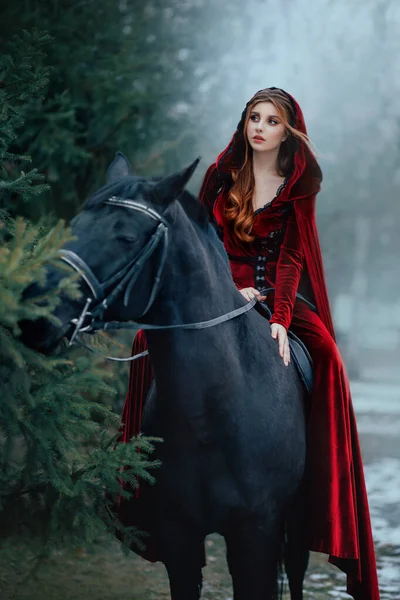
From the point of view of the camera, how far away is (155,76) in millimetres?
6145

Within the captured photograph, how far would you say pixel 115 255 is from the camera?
252 cm

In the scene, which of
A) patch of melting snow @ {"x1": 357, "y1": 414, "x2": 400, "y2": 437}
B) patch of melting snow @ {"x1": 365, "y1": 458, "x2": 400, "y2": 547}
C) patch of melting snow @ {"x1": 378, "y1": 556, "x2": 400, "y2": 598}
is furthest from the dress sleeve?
patch of melting snow @ {"x1": 357, "y1": 414, "x2": 400, "y2": 437}

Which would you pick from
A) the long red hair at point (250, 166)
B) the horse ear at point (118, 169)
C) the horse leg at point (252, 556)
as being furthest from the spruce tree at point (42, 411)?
the long red hair at point (250, 166)

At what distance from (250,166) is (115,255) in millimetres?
1292

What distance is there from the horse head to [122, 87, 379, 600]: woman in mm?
784

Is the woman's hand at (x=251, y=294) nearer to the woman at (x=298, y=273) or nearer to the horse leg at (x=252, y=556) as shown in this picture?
the woman at (x=298, y=273)

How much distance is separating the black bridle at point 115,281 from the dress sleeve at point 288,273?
2.55 feet

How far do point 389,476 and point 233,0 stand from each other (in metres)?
6.00

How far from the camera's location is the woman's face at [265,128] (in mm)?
3398

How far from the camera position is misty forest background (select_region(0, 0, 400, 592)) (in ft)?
9.09

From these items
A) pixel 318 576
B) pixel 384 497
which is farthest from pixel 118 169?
pixel 384 497

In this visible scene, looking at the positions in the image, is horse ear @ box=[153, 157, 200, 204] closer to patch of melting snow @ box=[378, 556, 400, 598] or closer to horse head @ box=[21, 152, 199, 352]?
horse head @ box=[21, 152, 199, 352]

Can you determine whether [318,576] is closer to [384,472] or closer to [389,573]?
[389,573]

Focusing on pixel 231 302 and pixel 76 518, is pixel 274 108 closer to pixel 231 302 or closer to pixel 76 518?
pixel 231 302
